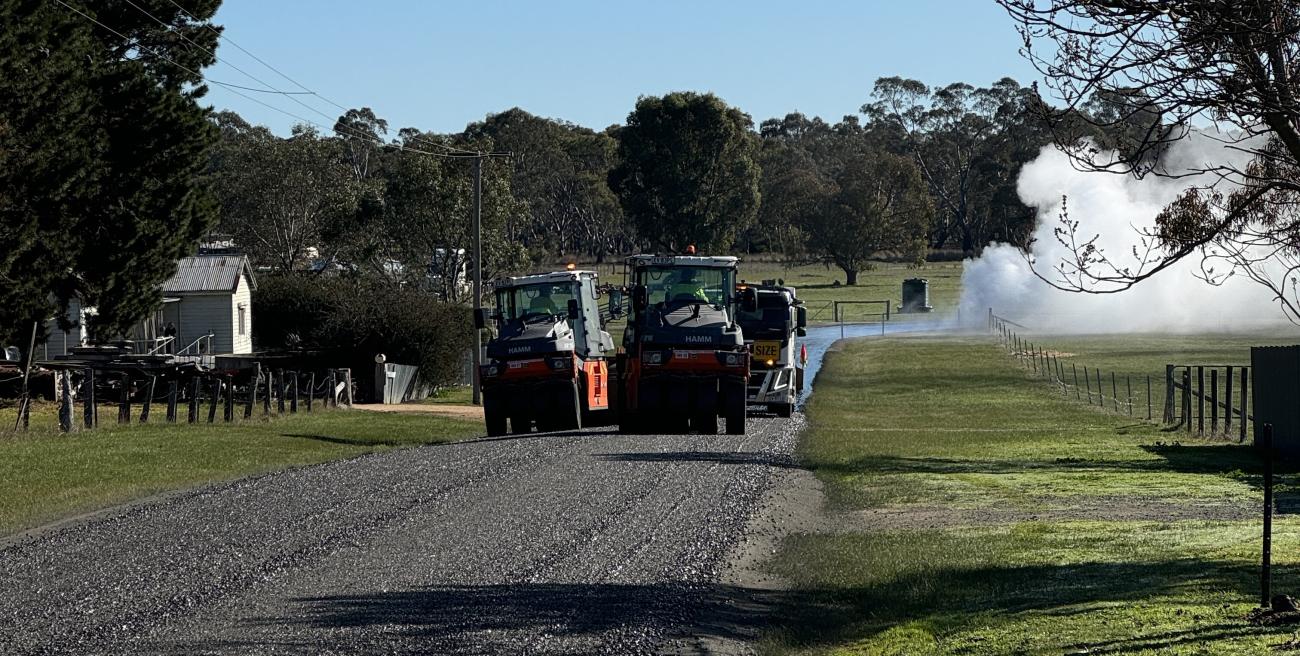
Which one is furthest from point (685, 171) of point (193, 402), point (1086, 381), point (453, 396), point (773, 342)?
point (193, 402)

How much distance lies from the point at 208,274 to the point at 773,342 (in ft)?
106

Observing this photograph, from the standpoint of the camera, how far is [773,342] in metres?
39.8

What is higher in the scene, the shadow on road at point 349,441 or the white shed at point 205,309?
the white shed at point 205,309

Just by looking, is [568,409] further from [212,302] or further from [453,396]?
[212,302]

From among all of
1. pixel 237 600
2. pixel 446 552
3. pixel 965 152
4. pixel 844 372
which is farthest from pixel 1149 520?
pixel 965 152

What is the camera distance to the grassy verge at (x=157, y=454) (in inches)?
853

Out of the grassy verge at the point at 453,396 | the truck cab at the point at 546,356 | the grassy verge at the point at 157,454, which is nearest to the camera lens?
the grassy verge at the point at 157,454

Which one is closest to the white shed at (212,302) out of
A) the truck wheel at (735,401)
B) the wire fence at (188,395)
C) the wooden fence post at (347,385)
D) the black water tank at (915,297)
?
the wire fence at (188,395)

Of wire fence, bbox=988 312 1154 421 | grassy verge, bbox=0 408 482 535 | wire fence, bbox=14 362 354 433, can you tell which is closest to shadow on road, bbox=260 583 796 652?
grassy verge, bbox=0 408 482 535

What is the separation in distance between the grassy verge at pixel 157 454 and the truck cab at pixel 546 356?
3.07 metres

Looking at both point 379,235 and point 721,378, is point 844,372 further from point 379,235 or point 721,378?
point 721,378

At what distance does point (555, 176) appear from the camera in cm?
13975

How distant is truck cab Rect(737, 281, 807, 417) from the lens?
39812 mm

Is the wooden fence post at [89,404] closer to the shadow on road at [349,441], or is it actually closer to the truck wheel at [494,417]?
the shadow on road at [349,441]
